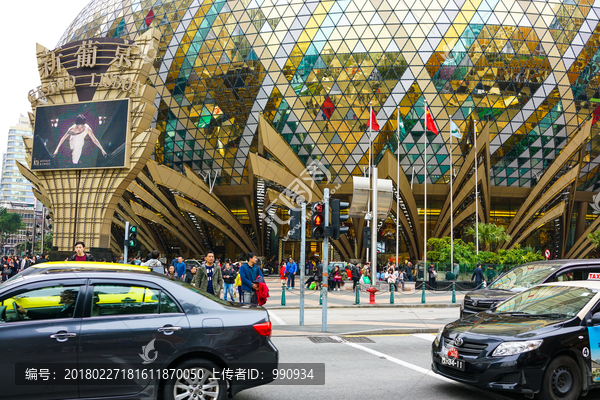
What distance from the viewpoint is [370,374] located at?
25.6ft

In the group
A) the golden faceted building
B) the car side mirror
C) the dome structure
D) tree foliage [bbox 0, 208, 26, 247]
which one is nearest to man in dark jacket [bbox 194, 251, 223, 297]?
the car side mirror

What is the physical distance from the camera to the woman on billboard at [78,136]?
31438mm

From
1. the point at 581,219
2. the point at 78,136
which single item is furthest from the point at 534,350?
the point at 581,219

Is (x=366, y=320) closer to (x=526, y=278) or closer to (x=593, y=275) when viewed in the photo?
(x=526, y=278)

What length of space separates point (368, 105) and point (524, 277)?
34.3 metres

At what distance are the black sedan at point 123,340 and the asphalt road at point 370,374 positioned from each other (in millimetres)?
1279

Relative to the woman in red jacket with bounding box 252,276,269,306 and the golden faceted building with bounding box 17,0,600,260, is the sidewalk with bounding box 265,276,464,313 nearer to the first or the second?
the woman in red jacket with bounding box 252,276,269,306

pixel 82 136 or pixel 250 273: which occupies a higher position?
pixel 82 136

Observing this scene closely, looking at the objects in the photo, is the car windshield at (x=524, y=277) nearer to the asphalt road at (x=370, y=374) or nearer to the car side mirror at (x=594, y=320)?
the asphalt road at (x=370, y=374)

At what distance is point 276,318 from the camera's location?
15.9m

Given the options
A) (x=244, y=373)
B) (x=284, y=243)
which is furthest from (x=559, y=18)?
(x=244, y=373)

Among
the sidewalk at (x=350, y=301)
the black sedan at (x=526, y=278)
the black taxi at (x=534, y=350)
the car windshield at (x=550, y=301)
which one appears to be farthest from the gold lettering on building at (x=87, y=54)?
the black taxi at (x=534, y=350)

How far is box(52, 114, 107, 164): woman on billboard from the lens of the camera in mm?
31438

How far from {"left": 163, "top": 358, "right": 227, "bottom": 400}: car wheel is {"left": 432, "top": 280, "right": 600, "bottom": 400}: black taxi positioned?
10.1ft
